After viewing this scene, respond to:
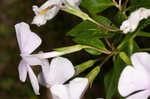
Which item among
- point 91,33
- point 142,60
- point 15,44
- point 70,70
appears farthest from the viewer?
point 15,44

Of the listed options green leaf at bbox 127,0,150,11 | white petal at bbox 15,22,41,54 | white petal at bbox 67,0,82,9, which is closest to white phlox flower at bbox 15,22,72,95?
white petal at bbox 15,22,41,54

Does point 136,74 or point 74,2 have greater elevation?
point 74,2

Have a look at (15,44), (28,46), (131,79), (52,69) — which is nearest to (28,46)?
(28,46)

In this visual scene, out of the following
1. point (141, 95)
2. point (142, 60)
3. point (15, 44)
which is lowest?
point (15, 44)

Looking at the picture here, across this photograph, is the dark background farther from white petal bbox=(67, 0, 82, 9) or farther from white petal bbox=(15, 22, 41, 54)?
white petal bbox=(15, 22, 41, 54)

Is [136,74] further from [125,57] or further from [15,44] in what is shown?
[15,44]

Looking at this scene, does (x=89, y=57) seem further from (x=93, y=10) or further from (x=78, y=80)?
(x=78, y=80)

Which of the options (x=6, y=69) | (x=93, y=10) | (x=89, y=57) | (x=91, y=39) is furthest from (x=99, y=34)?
(x=6, y=69)

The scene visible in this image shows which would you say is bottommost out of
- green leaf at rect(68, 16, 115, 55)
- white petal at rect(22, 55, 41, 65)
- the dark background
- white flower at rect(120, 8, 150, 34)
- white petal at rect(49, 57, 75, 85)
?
the dark background
